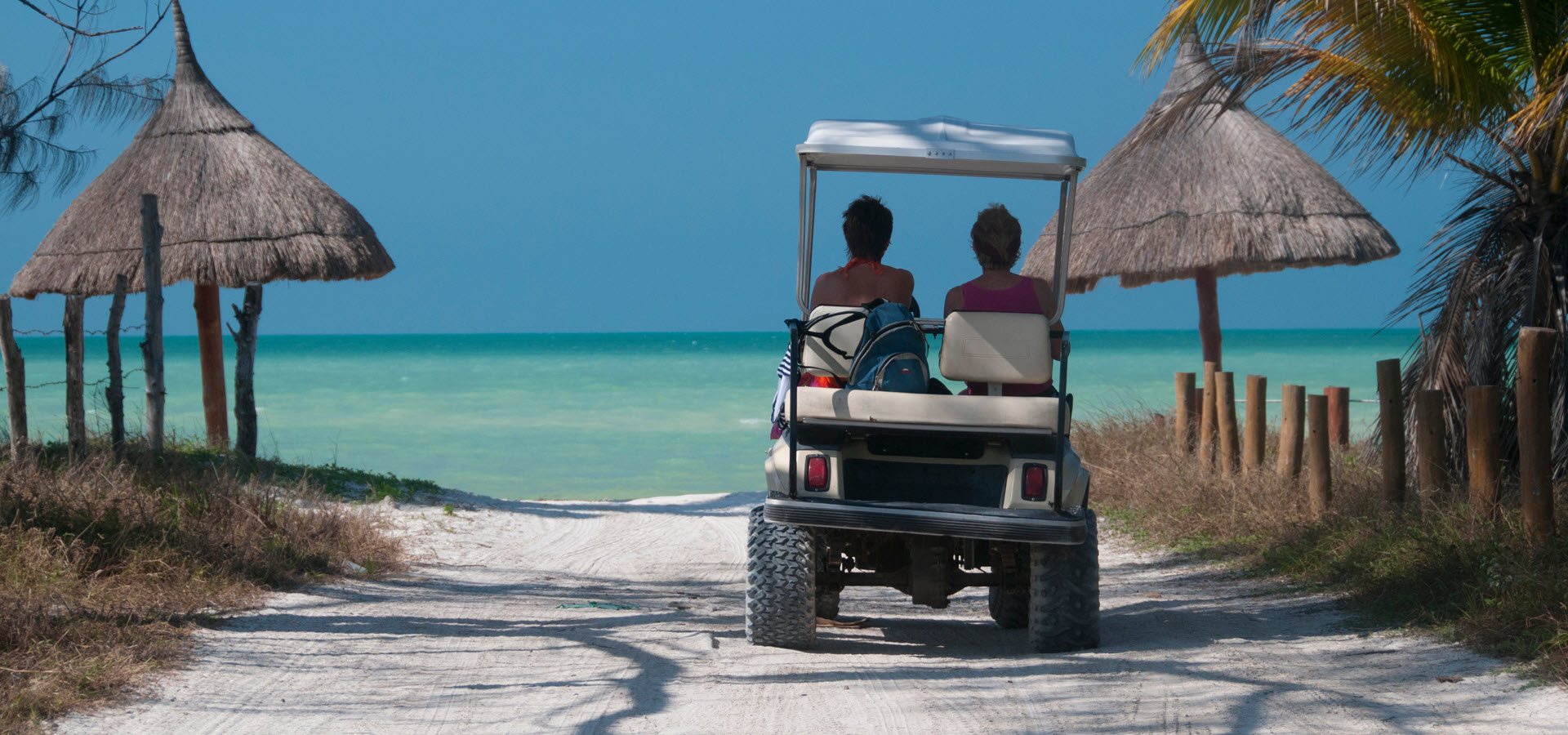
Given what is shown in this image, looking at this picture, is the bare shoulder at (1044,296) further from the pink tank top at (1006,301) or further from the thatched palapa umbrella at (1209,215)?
the thatched palapa umbrella at (1209,215)

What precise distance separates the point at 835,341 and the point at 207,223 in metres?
9.39

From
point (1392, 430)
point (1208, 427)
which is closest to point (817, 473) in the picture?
point (1392, 430)

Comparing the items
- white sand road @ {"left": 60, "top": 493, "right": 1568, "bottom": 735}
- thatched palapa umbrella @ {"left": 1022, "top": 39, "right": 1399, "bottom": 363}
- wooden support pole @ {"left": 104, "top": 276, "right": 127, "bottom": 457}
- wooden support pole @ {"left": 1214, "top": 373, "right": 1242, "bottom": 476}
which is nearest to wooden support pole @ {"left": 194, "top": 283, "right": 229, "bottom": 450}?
wooden support pole @ {"left": 104, "top": 276, "right": 127, "bottom": 457}

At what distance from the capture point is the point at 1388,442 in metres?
6.85

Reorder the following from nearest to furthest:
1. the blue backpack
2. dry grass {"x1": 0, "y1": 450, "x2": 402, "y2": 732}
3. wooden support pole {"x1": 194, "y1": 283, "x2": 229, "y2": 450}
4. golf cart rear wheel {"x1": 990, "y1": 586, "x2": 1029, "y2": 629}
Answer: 1. dry grass {"x1": 0, "y1": 450, "x2": 402, "y2": 732}
2. the blue backpack
3. golf cart rear wheel {"x1": 990, "y1": 586, "x2": 1029, "y2": 629}
4. wooden support pole {"x1": 194, "y1": 283, "x2": 229, "y2": 450}

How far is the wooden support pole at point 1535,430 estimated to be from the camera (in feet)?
17.5

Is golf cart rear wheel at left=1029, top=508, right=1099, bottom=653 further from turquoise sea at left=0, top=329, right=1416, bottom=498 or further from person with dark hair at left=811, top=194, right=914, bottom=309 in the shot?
turquoise sea at left=0, top=329, right=1416, bottom=498

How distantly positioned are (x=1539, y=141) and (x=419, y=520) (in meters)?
8.37

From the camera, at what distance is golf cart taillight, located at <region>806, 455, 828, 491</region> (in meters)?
4.71

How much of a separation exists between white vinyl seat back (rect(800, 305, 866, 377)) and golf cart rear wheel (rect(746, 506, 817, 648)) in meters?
0.71

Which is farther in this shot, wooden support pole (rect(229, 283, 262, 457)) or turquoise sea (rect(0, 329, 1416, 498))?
turquoise sea (rect(0, 329, 1416, 498))

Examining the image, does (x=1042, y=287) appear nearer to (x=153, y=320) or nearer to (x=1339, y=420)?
(x=1339, y=420)

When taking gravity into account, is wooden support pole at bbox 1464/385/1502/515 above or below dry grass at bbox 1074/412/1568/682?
above

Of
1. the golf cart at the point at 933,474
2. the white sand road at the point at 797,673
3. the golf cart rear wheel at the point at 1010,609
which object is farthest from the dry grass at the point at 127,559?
the golf cart rear wheel at the point at 1010,609
